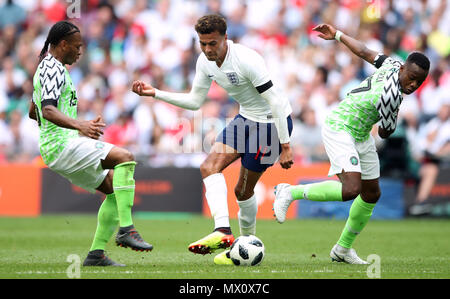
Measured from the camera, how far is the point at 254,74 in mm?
8156

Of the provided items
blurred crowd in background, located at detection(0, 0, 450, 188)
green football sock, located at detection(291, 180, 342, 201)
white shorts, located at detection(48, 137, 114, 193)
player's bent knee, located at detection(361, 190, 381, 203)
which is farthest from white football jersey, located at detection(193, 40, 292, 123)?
blurred crowd in background, located at detection(0, 0, 450, 188)

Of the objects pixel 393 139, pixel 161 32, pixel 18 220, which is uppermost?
pixel 161 32

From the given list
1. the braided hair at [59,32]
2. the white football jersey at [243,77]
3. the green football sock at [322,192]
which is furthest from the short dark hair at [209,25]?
the green football sock at [322,192]

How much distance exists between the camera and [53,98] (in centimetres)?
746

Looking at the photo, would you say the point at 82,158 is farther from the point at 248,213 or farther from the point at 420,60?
the point at 420,60

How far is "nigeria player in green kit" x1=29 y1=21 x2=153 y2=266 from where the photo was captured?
24.5ft

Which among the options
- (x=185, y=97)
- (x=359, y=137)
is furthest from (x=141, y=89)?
(x=359, y=137)

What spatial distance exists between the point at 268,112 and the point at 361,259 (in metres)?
1.94

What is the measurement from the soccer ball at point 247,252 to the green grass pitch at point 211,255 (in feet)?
0.58

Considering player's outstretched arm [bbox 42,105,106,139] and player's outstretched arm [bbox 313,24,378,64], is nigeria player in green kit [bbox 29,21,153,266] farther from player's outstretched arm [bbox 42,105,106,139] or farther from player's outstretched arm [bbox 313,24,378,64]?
player's outstretched arm [bbox 313,24,378,64]

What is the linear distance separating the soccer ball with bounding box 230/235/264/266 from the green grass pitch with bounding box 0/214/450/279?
176mm
